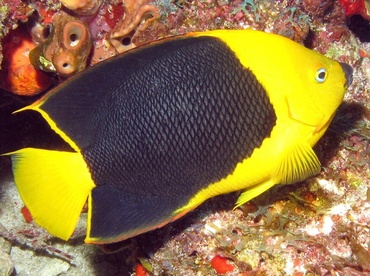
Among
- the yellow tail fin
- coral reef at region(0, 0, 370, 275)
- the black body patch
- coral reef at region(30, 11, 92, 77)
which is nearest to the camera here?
the black body patch

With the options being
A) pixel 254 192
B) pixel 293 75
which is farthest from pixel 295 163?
pixel 293 75

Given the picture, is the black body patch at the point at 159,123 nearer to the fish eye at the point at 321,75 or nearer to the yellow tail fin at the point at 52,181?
the yellow tail fin at the point at 52,181

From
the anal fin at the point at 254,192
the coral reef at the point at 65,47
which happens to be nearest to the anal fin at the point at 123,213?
the anal fin at the point at 254,192

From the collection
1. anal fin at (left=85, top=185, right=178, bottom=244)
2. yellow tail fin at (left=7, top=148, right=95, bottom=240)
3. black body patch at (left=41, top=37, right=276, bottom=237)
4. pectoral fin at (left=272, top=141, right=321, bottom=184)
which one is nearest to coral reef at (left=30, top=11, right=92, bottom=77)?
black body patch at (left=41, top=37, right=276, bottom=237)

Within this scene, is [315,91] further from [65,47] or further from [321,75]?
[65,47]

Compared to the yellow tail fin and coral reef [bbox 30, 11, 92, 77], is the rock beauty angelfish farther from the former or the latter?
coral reef [bbox 30, 11, 92, 77]

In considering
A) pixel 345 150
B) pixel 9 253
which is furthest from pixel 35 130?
pixel 345 150

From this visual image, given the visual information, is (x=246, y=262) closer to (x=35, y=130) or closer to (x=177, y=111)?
(x=177, y=111)

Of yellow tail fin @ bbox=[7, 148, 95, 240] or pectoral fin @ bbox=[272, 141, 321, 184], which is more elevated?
pectoral fin @ bbox=[272, 141, 321, 184]
